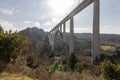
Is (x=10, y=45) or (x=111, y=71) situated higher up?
(x=10, y=45)

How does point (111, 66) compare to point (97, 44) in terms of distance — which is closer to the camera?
point (111, 66)

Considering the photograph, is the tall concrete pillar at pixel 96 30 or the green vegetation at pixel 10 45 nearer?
the green vegetation at pixel 10 45

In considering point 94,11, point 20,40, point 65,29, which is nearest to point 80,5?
point 94,11

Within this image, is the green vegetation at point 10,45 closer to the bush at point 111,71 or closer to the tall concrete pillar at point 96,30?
the bush at point 111,71

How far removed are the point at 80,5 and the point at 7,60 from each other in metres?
17.2

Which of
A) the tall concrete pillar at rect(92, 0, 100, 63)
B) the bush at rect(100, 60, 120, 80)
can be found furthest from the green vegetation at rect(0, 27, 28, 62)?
the tall concrete pillar at rect(92, 0, 100, 63)

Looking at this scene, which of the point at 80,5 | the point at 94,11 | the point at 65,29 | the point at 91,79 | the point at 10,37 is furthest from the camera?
the point at 65,29

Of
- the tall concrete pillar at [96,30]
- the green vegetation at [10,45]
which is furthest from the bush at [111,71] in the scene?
the tall concrete pillar at [96,30]

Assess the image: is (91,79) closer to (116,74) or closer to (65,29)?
(116,74)

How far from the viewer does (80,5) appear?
80.1ft

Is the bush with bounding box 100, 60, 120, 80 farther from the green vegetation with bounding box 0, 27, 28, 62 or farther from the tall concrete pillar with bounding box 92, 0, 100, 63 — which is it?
the tall concrete pillar with bounding box 92, 0, 100, 63

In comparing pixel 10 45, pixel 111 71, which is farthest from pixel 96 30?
pixel 10 45

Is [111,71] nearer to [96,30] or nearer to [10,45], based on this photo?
[10,45]

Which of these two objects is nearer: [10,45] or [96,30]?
[10,45]
